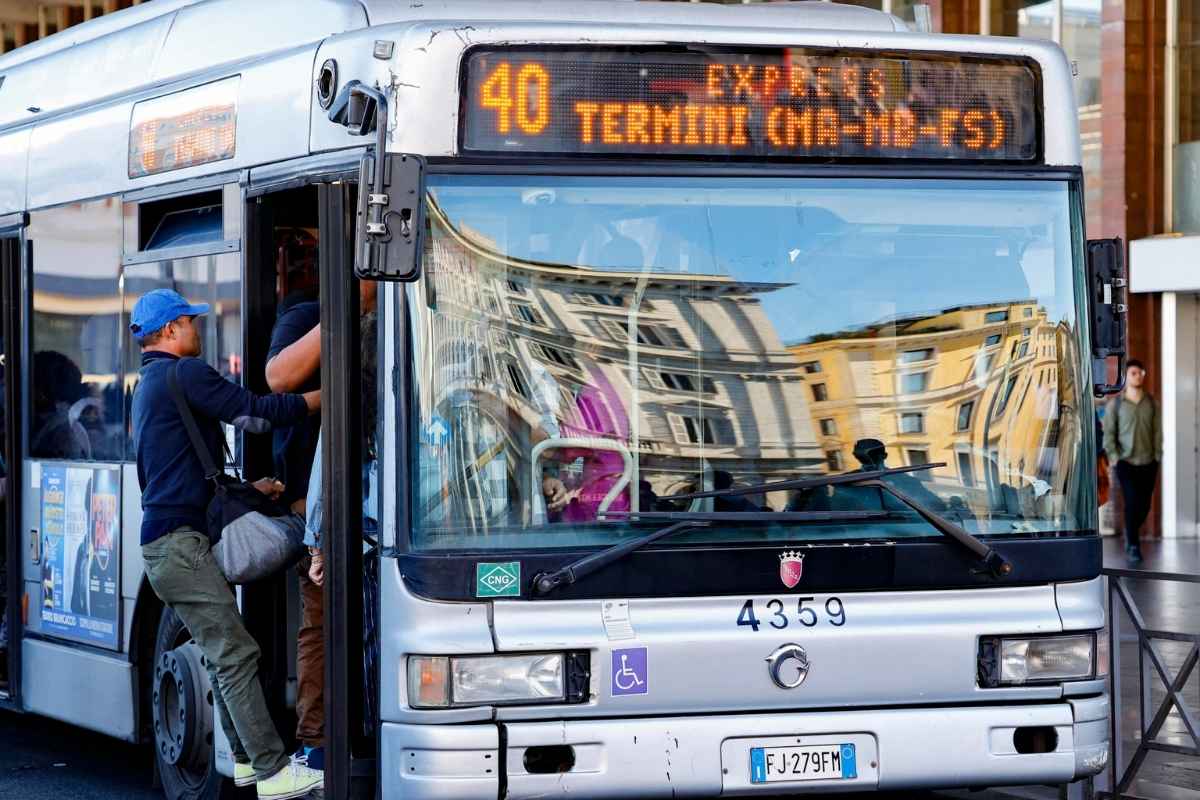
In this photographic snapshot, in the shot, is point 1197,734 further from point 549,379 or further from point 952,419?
point 549,379

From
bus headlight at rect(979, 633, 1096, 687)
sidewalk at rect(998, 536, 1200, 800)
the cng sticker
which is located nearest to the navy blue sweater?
the cng sticker

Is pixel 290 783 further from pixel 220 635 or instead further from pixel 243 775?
pixel 220 635

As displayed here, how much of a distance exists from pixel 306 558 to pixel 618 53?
76.4 inches

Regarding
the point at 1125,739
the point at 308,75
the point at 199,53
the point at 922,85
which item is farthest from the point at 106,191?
the point at 1125,739

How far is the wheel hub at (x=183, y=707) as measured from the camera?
7.59 meters

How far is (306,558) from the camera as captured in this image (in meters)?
6.95

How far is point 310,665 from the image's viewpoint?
691cm

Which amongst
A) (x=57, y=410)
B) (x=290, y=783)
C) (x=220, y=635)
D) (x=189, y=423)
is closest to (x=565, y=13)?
(x=189, y=423)

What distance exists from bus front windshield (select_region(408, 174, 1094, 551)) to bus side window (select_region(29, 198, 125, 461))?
2.61m

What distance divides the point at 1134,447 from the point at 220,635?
13555 millimetres

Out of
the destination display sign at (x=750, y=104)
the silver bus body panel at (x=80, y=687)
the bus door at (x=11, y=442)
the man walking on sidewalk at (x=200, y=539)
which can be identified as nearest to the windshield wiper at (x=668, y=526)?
the destination display sign at (x=750, y=104)

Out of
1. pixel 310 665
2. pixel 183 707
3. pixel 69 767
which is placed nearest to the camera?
pixel 310 665

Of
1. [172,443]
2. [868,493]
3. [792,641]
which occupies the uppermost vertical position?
[172,443]

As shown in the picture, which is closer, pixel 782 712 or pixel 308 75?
pixel 782 712
